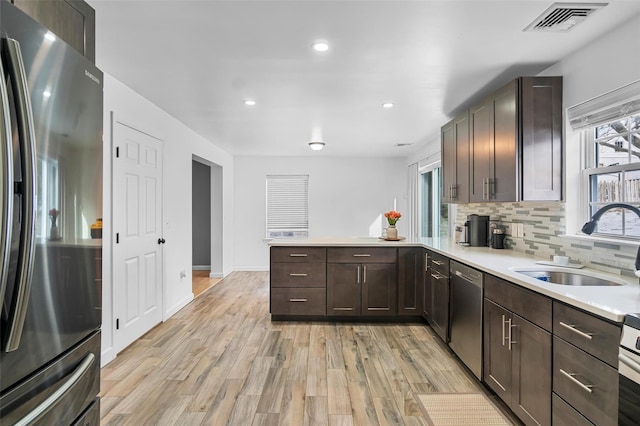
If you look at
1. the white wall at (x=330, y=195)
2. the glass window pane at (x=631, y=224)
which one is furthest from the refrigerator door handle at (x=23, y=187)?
the white wall at (x=330, y=195)

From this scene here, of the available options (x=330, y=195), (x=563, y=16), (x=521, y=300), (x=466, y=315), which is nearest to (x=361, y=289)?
(x=466, y=315)

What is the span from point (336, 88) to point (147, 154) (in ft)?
6.65

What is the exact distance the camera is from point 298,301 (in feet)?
13.3

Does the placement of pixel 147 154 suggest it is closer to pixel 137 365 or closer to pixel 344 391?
pixel 137 365

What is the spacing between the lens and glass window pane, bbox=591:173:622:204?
234cm

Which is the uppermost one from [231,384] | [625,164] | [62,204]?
[625,164]

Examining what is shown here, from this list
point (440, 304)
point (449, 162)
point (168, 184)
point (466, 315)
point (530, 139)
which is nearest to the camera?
point (530, 139)

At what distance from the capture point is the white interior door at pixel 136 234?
3154 millimetres

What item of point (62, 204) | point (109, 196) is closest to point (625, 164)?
point (62, 204)

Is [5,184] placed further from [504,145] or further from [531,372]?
[504,145]

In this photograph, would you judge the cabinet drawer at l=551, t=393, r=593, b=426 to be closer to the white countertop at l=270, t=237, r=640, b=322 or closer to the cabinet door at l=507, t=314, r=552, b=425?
the cabinet door at l=507, t=314, r=552, b=425

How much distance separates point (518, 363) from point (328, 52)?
7.41 feet

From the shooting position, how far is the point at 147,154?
3.67 meters

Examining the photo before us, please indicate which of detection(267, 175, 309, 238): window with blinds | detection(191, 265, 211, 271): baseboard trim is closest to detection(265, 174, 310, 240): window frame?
detection(267, 175, 309, 238): window with blinds
